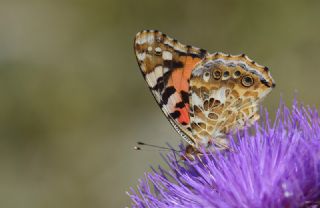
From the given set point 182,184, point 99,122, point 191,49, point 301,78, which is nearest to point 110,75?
point 99,122

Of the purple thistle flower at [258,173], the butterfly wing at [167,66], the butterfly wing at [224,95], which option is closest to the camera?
the purple thistle flower at [258,173]

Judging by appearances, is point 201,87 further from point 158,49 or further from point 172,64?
point 158,49

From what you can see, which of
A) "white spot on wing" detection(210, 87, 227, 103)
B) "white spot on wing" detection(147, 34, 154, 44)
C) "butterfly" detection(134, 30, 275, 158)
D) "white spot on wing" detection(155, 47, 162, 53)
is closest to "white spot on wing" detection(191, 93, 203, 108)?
"butterfly" detection(134, 30, 275, 158)

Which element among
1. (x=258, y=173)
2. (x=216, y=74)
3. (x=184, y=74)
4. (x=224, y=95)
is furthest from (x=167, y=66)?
(x=258, y=173)

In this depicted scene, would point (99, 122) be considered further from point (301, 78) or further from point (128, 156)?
point (301, 78)

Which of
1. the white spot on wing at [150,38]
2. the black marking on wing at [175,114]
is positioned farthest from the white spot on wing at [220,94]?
the white spot on wing at [150,38]

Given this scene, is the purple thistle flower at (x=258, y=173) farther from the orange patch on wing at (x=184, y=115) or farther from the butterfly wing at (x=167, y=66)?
the butterfly wing at (x=167, y=66)

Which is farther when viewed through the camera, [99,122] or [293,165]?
[99,122]
